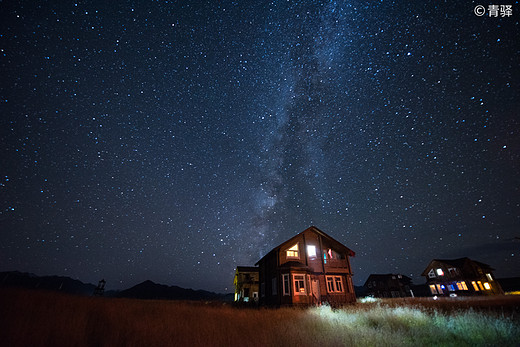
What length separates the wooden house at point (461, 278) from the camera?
3875 centimetres

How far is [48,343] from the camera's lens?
4.73 m

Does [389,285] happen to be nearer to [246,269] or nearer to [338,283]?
[246,269]

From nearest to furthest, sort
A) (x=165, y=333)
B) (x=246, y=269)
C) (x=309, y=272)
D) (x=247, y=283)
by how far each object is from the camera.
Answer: (x=165, y=333)
(x=309, y=272)
(x=247, y=283)
(x=246, y=269)

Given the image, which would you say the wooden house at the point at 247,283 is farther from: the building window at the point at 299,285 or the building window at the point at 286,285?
the building window at the point at 299,285

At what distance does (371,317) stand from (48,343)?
12148 mm

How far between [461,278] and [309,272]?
3973 centimetres

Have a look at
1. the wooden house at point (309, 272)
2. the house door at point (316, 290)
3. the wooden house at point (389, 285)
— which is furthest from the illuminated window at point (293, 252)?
the wooden house at point (389, 285)

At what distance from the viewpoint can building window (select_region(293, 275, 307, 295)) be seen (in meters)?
20.4

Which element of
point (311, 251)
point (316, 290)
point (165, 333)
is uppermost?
point (311, 251)

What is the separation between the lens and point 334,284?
23.1 metres

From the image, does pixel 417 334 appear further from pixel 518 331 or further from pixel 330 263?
pixel 330 263

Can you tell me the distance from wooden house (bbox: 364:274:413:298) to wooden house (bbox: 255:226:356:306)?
4137 centimetres

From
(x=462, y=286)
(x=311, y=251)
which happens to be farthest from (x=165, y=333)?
(x=462, y=286)

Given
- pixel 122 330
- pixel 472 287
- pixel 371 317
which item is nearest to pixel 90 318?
pixel 122 330
